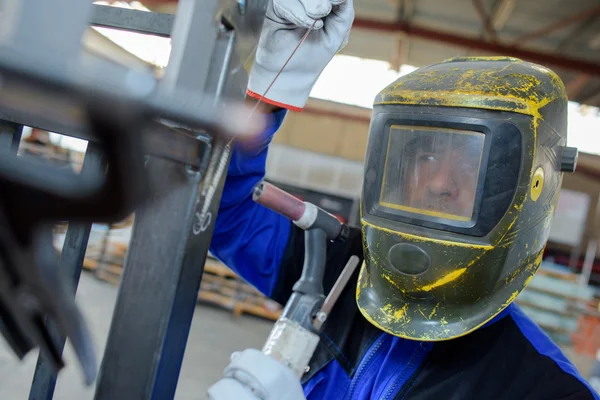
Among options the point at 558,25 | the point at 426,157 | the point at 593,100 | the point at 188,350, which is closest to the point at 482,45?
the point at 558,25

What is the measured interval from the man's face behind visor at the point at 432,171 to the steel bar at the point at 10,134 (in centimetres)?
94

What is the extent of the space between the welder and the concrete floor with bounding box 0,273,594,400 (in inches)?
67.6

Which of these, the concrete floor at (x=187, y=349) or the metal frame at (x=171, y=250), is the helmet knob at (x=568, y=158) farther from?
the concrete floor at (x=187, y=349)

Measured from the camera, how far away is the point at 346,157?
972 centimetres

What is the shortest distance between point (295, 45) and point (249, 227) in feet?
2.11

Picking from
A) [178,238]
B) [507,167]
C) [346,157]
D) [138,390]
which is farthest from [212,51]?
[346,157]

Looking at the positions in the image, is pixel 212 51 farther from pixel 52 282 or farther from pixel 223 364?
pixel 223 364

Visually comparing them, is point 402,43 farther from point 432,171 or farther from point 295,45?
point 295,45

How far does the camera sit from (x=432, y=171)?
1.29 meters

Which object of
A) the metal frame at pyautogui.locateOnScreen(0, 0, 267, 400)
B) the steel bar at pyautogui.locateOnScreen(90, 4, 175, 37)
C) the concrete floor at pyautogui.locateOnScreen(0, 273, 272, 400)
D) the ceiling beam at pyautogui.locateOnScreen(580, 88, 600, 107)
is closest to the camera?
the metal frame at pyautogui.locateOnScreen(0, 0, 267, 400)

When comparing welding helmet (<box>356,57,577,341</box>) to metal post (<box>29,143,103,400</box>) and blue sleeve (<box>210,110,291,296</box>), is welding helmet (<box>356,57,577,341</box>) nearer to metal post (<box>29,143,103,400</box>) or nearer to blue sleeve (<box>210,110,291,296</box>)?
blue sleeve (<box>210,110,291,296</box>)

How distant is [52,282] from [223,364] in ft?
14.1

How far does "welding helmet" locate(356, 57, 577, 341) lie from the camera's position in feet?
3.88

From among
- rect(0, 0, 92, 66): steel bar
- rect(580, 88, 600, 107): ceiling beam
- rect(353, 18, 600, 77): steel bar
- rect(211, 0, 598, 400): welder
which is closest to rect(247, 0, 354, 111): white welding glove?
rect(211, 0, 598, 400): welder
